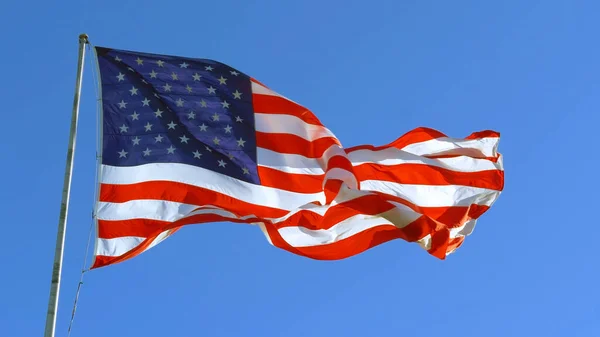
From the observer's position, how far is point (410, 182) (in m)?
25.0

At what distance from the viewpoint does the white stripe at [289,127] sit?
23734 mm

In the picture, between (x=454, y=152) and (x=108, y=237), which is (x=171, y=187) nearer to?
(x=108, y=237)

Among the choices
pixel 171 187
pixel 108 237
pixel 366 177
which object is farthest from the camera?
pixel 366 177

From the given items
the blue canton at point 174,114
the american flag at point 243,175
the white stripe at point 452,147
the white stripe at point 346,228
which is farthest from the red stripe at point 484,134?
the blue canton at point 174,114

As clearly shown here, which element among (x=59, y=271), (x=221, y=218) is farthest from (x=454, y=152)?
(x=59, y=271)

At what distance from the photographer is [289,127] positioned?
2400 centimetres

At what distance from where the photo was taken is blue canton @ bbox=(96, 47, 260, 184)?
72.2 feet

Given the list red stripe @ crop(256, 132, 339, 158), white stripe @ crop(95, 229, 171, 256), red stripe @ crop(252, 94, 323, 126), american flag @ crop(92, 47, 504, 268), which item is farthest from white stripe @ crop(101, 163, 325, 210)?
red stripe @ crop(252, 94, 323, 126)

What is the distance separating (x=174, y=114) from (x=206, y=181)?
5.38 ft

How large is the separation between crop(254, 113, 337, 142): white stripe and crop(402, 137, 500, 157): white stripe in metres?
2.53

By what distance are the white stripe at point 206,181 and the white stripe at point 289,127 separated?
1.46m

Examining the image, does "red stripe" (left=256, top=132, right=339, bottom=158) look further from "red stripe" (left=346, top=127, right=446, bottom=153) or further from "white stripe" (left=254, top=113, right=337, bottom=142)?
"red stripe" (left=346, top=127, right=446, bottom=153)

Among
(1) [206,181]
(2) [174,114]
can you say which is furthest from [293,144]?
(2) [174,114]

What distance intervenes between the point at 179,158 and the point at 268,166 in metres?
1.95
